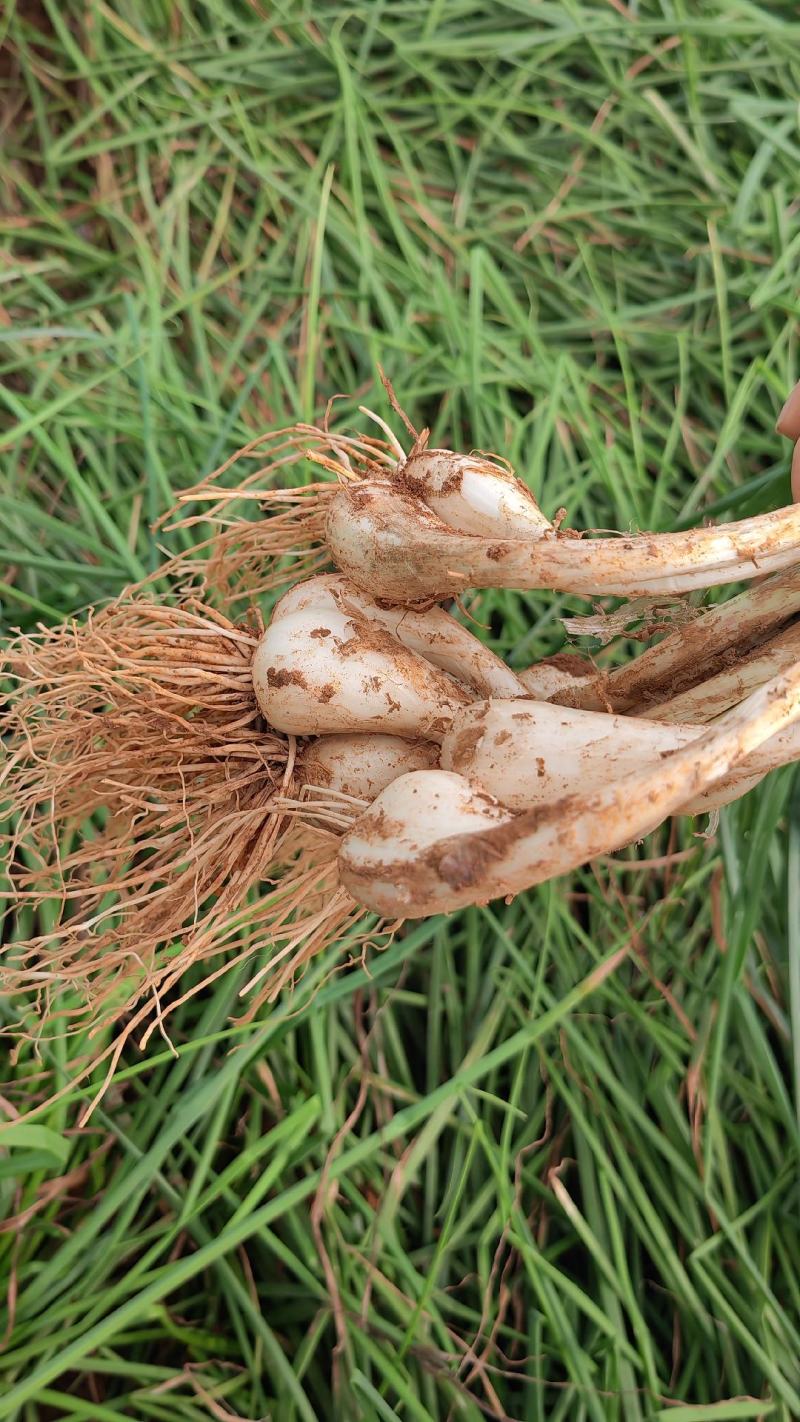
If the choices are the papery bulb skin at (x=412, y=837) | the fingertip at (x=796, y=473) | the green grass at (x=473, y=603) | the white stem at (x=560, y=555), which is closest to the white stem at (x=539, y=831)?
the papery bulb skin at (x=412, y=837)

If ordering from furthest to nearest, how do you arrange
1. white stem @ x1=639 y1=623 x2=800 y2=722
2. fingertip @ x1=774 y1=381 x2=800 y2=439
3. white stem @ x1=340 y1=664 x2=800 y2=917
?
fingertip @ x1=774 y1=381 x2=800 y2=439 → white stem @ x1=639 y1=623 x2=800 y2=722 → white stem @ x1=340 y1=664 x2=800 y2=917

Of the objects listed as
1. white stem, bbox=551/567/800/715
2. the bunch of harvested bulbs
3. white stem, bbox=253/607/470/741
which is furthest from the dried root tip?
white stem, bbox=551/567/800/715

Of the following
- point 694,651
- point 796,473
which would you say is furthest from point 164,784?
point 796,473

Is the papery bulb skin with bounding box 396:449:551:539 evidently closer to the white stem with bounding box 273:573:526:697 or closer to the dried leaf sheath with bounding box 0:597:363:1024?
the white stem with bounding box 273:573:526:697

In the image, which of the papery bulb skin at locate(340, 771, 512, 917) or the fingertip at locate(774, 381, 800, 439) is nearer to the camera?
the papery bulb skin at locate(340, 771, 512, 917)

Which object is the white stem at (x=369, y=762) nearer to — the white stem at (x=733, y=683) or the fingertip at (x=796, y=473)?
the white stem at (x=733, y=683)

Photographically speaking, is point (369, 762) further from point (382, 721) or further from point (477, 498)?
point (477, 498)

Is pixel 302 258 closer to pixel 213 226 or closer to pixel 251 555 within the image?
pixel 213 226
